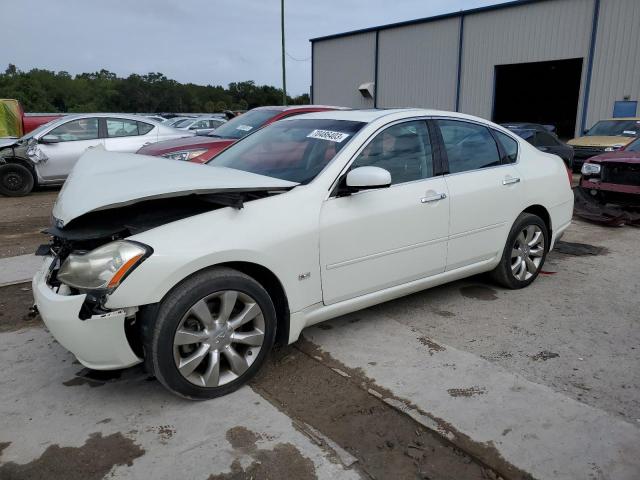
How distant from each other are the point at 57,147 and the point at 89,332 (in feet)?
A: 29.4

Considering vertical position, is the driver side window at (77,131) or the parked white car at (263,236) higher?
the driver side window at (77,131)

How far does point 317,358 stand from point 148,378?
3.53ft

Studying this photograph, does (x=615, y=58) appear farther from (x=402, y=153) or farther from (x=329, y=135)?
(x=329, y=135)

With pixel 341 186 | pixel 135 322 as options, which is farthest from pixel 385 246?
pixel 135 322

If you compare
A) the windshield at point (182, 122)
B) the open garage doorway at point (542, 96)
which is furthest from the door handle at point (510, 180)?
the open garage doorway at point (542, 96)

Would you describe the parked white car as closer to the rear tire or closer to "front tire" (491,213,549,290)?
"front tire" (491,213,549,290)

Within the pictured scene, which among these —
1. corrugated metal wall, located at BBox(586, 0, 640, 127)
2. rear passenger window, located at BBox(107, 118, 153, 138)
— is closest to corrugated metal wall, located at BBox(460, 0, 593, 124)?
corrugated metal wall, located at BBox(586, 0, 640, 127)

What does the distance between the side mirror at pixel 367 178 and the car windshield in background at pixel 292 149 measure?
0.27 meters

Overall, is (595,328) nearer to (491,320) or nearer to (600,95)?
(491,320)

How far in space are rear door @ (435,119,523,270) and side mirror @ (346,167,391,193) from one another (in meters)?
0.92

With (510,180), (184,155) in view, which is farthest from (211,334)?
(184,155)

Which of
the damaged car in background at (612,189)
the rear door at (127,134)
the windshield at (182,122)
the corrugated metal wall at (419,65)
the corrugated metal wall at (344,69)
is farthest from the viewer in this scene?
the corrugated metal wall at (344,69)

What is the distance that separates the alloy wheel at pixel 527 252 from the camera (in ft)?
15.5

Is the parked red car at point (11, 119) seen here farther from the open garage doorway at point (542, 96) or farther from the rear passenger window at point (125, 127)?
the open garage doorway at point (542, 96)
